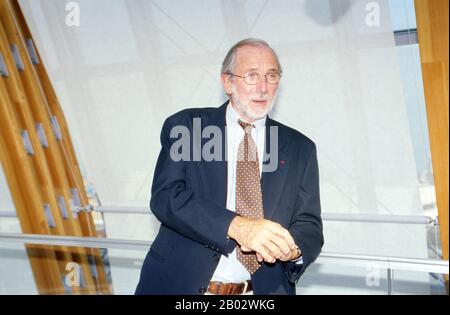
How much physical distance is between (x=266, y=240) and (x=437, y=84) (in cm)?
97

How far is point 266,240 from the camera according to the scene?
1.56 m

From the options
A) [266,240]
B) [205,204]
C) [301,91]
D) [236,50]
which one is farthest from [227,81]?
[301,91]

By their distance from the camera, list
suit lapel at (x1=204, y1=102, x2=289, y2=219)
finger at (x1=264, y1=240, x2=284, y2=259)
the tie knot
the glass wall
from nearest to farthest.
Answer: finger at (x1=264, y1=240, x2=284, y2=259)
suit lapel at (x1=204, y1=102, x2=289, y2=219)
the tie knot
the glass wall

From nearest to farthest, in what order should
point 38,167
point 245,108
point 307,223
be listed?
point 307,223, point 245,108, point 38,167

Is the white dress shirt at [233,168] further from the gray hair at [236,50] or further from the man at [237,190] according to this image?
the gray hair at [236,50]

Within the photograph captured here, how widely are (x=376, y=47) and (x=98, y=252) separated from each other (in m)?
3.10

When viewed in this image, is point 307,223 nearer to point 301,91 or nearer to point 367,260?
point 367,260

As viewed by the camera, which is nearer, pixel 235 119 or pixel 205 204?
pixel 205 204

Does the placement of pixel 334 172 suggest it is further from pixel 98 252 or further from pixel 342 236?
pixel 98 252

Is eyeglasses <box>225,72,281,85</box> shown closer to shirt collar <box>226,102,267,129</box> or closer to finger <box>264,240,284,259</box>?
shirt collar <box>226,102,267,129</box>

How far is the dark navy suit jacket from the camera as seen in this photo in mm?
1730

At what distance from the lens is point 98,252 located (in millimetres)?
4746

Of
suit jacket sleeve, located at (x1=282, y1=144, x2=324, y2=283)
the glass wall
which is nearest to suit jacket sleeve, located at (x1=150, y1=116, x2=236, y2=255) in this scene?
suit jacket sleeve, located at (x1=282, y1=144, x2=324, y2=283)
